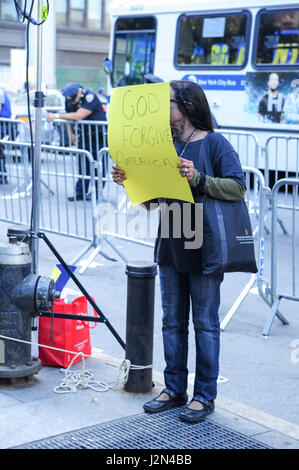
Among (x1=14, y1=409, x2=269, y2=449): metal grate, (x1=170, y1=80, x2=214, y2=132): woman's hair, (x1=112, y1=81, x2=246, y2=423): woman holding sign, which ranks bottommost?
(x1=14, y1=409, x2=269, y2=449): metal grate

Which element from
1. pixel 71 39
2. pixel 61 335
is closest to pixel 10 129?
pixel 61 335

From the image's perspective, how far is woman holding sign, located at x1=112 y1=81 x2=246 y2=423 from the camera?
416 cm

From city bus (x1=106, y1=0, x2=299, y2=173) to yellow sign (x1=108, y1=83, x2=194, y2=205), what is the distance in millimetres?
8571

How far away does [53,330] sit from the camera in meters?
5.11

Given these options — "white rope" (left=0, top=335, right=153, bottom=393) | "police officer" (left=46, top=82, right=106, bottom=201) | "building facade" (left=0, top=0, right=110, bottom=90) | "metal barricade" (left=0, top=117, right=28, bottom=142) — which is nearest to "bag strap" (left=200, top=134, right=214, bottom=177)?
"white rope" (left=0, top=335, right=153, bottom=393)

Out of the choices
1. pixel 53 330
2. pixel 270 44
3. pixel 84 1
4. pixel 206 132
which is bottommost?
pixel 53 330

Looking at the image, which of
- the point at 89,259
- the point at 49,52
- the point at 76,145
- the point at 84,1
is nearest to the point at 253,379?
the point at 89,259

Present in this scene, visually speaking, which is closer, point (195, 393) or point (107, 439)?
point (107, 439)

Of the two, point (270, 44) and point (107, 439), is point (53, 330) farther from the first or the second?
point (270, 44)

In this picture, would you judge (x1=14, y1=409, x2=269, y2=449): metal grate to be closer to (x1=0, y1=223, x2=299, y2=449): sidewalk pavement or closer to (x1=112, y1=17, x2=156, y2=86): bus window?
(x1=0, y1=223, x2=299, y2=449): sidewalk pavement

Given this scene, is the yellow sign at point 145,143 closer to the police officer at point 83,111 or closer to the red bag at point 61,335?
the red bag at point 61,335

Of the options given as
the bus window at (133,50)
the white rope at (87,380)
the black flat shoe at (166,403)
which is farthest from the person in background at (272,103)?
the black flat shoe at (166,403)

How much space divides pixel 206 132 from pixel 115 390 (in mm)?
1681
